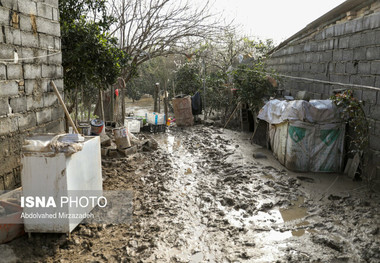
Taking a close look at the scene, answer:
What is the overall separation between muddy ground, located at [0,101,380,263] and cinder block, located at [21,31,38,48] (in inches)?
95.1

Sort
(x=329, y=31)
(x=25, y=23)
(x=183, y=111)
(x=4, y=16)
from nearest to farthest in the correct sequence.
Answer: (x=4, y=16) < (x=25, y=23) < (x=329, y=31) < (x=183, y=111)

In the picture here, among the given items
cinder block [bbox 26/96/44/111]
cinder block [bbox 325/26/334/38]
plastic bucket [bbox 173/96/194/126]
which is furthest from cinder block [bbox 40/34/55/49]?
plastic bucket [bbox 173/96/194/126]

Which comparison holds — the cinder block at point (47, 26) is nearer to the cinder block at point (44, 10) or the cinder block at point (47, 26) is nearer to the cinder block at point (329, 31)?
the cinder block at point (44, 10)

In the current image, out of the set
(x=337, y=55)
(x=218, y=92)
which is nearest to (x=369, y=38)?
(x=337, y=55)

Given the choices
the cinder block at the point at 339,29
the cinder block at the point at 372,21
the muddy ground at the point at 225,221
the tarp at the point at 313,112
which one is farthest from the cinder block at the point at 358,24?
the muddy ground at the point at 225,221

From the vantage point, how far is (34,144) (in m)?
3.29

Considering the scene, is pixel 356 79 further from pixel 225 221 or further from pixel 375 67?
pixel 225 221

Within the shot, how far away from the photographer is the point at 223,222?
407 cm

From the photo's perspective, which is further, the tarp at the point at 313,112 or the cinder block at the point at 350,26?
the cinder block at the point at 350,26

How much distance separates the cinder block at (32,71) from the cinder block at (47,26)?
56 centimetres

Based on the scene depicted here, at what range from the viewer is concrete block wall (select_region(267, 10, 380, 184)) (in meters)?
5.15

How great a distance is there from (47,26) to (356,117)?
5.01m

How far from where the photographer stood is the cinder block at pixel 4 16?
12.4 ft

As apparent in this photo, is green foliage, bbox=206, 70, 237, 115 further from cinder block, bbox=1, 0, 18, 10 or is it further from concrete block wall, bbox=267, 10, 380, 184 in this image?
cinder block, bbox=1, 0, 18, 10
